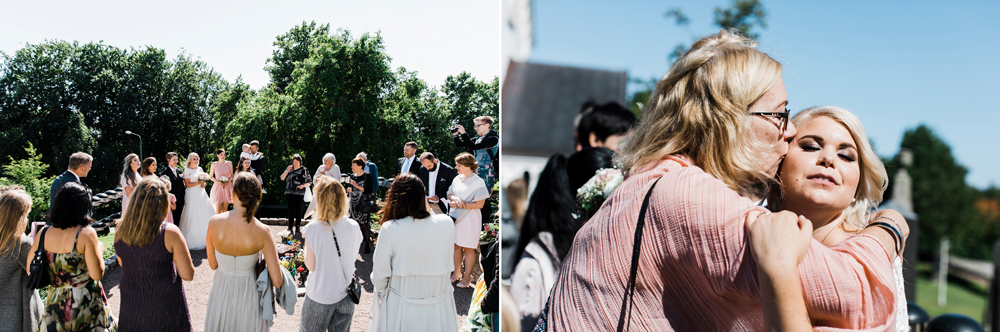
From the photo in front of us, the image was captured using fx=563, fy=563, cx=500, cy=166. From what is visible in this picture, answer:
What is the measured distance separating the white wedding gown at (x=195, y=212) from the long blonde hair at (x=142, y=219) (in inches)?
27.2

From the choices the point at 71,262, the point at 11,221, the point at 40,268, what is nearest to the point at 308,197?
the point at 71,262

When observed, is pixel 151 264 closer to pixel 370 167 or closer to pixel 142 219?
pixel 142 219

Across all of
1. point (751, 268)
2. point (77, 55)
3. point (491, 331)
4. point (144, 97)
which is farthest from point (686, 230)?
point (77, 55)

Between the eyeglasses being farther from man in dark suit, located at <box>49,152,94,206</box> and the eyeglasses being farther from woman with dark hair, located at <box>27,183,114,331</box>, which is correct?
man in dark suit, located at <box>49,152,94,206</box>

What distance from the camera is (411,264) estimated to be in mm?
3311

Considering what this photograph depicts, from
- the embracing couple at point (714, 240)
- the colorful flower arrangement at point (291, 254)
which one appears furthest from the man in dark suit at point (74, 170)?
the embracing couple at point (714, 240)

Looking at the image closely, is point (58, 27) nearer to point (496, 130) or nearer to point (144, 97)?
point (144, 97)

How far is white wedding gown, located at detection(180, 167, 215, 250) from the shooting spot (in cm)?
379

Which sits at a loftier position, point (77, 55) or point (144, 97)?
point (77, 55)

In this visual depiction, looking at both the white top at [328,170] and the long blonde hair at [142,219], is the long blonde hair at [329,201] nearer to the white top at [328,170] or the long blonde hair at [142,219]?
the white top at [328,170]

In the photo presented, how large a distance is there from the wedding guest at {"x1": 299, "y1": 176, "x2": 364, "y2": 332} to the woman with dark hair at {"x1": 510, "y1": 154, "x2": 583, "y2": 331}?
3.55 feet

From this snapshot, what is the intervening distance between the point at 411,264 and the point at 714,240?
2.55 meters

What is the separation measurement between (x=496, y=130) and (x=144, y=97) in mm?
2522

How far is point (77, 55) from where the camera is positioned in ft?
12.8
